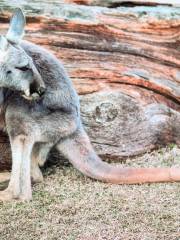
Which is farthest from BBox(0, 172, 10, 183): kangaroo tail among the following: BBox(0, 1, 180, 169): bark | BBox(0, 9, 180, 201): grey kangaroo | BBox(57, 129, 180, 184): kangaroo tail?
BBox(57, 129, 180, 184): kangaroo tail

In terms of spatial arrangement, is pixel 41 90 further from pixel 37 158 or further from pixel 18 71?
pixel 37 158

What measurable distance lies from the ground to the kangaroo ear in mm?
1167

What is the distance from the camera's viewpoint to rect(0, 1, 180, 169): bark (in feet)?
17.3

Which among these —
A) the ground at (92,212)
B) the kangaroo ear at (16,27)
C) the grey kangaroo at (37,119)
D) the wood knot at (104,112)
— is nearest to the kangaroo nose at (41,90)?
the grey kangaroo at (37,119)

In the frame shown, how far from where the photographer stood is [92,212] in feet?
13.4

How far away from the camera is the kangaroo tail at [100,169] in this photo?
454cm

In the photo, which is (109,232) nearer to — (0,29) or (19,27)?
(19,27)

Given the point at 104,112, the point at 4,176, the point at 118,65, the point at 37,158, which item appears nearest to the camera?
the point at 37,158

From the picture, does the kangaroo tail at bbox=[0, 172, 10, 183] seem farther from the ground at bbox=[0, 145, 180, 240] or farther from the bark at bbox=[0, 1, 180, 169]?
the ground at bbox=[0, 145, 180, 240]

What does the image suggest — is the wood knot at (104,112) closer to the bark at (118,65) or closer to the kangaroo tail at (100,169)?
→ the bark at (118,65)

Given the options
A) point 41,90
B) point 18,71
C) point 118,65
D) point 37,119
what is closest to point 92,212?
point 37,119

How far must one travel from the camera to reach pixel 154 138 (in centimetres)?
559

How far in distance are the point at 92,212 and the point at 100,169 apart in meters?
0.59

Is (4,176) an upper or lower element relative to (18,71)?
lower
